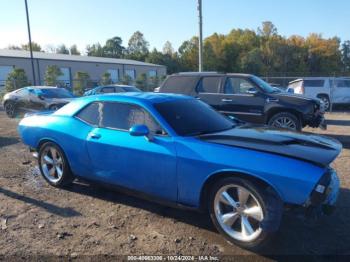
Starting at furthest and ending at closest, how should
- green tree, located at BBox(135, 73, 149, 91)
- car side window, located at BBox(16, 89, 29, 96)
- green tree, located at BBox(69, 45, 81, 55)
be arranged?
green tree, located at BBox(69, 45, 81, 55)
green tree, located at BBox(135, 73, 149, 91)
car side window, located at BBox(16, 89, 29, 96)

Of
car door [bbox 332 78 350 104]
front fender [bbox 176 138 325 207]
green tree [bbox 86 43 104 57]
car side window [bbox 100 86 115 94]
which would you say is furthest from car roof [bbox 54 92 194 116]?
green tree [bbox 86 43 104 57]

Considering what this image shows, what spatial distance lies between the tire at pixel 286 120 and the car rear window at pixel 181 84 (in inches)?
92.0

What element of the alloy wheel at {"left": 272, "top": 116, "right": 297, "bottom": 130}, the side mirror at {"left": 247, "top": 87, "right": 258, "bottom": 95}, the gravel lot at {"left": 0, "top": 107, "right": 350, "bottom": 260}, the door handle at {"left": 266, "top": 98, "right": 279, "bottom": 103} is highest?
the side mirror at {"left": 247, "top": 87, "right": 258, "bottom": 95}

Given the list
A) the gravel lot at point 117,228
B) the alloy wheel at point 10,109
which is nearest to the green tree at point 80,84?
the alloy wheel at point 10,109

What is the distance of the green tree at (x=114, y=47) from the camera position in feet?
324

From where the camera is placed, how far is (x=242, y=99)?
965cm

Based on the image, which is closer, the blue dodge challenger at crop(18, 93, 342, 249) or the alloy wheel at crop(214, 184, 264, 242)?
the blue dodge challenger at crop(18, 93, 342, 249)

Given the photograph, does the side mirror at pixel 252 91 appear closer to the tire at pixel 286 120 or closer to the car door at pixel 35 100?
the tire at pixel 286 120

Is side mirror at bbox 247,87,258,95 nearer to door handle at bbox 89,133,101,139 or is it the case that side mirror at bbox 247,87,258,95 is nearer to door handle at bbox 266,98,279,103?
door handle at bbox 266,98,279,103

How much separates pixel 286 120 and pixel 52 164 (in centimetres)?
616

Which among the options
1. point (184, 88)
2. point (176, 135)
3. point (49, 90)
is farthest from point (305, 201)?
point (49, 90)

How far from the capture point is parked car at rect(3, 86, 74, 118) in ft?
45.8

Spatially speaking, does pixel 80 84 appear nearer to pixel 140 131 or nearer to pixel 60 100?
pixel 60 100

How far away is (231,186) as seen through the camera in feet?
12.3
